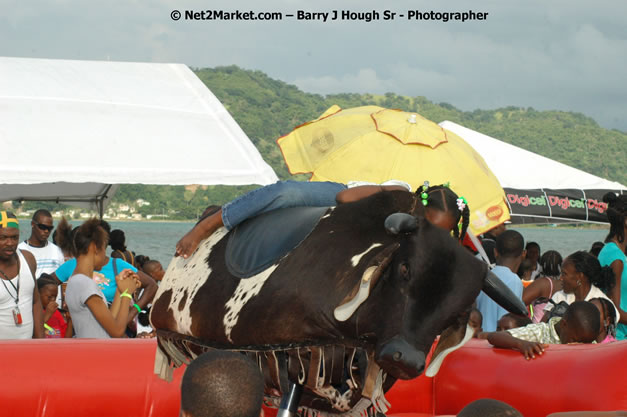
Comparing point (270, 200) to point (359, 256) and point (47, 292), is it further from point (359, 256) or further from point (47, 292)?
point (47, 292)

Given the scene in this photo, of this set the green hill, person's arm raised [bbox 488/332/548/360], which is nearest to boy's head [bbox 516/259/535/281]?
person's arm raised [bbox 488/332/548/360]

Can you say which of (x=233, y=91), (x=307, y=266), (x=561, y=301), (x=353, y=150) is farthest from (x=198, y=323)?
(x=233, y=91)

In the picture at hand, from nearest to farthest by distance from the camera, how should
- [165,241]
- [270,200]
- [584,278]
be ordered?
1. [270,200]
2. [584,278]
3. [165,241]

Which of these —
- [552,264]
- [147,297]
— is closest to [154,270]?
[147,297]

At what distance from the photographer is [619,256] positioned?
223 inches

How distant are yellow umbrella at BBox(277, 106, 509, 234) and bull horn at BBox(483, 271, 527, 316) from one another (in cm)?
471

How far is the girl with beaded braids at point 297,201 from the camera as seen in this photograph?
2.32 meters

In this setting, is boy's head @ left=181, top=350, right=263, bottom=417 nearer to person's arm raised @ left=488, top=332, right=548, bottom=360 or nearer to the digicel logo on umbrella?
person's arm raised @ left=488, top=332, right=548, bottom=360

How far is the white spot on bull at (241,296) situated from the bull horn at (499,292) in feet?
1.85

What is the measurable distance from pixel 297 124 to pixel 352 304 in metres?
35.8

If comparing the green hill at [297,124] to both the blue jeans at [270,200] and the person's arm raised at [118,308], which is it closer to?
the person's arm raised at [118,308]

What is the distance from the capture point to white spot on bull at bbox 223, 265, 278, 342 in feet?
6.70

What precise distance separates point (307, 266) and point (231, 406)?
44cm

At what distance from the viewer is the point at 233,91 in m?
63.2
